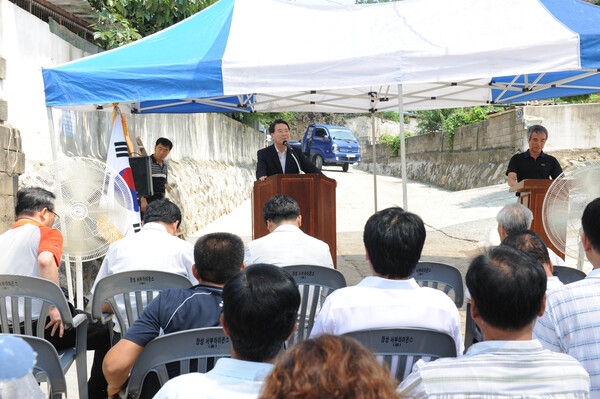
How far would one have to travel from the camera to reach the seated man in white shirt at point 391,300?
2.37 metres

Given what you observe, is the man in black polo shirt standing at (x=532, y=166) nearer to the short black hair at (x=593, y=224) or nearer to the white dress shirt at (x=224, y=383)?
the short black hair at (x=593, y=224)

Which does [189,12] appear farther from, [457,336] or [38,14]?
[457,336]

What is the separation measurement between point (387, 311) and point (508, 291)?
0.64 metres

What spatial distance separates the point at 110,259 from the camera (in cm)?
368

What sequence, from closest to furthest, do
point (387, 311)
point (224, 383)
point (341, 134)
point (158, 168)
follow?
point (224, 383) → point (387, 311) → point (158, 168) → point (341, 134)

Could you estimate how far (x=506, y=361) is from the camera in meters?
1.70

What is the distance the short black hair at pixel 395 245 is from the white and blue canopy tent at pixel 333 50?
2397mm

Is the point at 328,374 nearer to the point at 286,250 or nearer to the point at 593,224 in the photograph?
the point at 593,224

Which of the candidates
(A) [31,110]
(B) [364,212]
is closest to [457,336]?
(A) [31,110]

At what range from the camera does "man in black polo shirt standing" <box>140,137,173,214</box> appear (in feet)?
24.9

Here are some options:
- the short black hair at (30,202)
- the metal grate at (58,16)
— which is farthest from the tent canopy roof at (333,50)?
the metal grate at (58,16)

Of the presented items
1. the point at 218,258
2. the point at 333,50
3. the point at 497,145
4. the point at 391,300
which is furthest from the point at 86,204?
the point at 497,145

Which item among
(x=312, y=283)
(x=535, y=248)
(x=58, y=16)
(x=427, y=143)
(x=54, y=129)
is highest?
(x=58, y=16)

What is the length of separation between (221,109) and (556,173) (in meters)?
3.92
